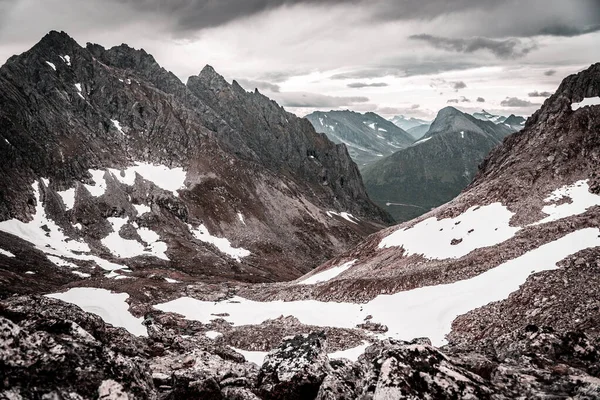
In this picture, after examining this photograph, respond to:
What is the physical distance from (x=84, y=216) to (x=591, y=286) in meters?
165

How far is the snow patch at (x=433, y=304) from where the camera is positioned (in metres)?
34.8

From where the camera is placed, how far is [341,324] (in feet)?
144

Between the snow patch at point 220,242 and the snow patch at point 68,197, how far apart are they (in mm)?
48535

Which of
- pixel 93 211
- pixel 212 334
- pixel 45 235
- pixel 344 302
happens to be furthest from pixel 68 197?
pixel 344 302

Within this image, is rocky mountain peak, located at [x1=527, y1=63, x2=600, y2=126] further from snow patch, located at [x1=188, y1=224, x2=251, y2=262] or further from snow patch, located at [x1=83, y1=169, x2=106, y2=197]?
snow patch, located at [x1=83, y1=169, x2=106, y2=197]

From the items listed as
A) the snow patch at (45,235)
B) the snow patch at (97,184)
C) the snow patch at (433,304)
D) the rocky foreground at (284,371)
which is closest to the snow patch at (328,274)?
the snow patch at (433,304)

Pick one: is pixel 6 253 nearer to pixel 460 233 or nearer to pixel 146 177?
pixel 146 177

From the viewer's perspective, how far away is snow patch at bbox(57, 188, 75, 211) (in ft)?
506

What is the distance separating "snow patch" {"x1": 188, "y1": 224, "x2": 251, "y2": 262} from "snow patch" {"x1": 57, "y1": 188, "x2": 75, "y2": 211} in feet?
159

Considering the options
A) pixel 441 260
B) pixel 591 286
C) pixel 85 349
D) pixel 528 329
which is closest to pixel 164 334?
pixel 85 349

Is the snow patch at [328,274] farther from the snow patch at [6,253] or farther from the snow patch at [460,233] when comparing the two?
the snow patch at [6,253]

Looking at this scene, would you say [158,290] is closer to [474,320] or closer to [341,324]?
[341,324]

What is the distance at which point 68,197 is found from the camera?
15788 cm

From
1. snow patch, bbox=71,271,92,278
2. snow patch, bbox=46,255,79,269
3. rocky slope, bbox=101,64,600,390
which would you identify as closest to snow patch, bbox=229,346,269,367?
rocky slope, bbox=101,64,600,390
